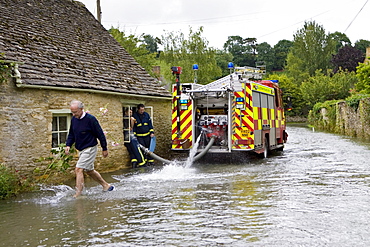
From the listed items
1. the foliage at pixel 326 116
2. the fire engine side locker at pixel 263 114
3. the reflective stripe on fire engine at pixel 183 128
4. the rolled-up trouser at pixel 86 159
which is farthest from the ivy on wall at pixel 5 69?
the foliage at pixel 326 116

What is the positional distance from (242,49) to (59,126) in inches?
3512

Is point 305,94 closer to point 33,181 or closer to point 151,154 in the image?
point 151,154

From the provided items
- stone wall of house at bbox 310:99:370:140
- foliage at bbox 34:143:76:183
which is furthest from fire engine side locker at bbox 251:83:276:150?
stone wall of house at bbox 310:99:370:140

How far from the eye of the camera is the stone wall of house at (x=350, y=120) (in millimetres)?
24000

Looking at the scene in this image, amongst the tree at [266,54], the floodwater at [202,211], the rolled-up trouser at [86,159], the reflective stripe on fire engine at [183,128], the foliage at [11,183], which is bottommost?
the floodwater at [202,211]

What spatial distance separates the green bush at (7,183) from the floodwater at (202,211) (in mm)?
260

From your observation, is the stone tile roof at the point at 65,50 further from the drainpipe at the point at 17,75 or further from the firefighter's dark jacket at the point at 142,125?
the firefighter's dark jacket at the point at 142,125

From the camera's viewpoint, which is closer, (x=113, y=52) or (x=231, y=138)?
(x=231, y=138)

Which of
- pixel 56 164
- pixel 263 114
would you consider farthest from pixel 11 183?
pixel 263 114

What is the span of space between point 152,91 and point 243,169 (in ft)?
14.5

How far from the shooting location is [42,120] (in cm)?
1055

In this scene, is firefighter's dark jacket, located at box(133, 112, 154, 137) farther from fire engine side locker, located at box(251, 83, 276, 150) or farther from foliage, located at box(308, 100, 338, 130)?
foliage, located at box(308, 100, 338, 130)

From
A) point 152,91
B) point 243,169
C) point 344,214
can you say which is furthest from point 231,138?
point 344,214

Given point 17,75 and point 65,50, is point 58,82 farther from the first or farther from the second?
point 65,50
